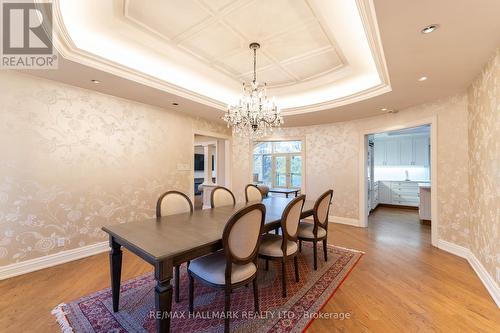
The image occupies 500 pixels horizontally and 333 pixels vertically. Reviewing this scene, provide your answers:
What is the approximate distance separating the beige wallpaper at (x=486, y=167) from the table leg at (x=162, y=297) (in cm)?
289

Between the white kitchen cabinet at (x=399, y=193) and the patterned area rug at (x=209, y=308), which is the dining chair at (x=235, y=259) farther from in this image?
the white kitchen cabinet at (x=399, y=193)

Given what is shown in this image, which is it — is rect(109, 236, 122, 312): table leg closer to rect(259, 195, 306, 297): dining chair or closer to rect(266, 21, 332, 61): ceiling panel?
rect(259, 195, 306, 297): dining chair

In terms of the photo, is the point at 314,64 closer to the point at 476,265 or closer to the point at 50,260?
the point at 476,265

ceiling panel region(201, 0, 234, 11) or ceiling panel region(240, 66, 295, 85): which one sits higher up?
ceiling panel region(201, 0, 234, 11)

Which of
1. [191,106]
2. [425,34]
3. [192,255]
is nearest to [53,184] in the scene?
[191,106]

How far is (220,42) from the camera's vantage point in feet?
8.36

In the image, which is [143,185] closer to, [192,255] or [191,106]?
[191,106]

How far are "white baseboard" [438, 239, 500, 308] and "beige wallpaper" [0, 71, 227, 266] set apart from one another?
14.4ft

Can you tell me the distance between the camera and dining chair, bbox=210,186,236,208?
10.1ft

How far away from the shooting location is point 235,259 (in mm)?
1620

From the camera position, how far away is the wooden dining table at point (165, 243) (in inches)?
51.9

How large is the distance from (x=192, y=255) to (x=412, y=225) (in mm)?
5124

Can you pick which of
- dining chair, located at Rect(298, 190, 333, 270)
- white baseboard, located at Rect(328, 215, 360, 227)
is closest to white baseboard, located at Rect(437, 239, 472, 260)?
white baseboard, located at Rect(328, 215, 360, 227)

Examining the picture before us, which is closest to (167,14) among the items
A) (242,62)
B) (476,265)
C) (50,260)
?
(242,62)
